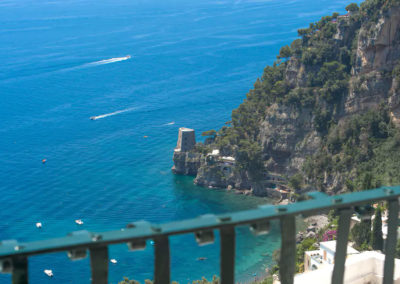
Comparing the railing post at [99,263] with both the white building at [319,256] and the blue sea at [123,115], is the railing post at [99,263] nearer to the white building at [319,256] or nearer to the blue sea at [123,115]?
the white building at [319,256]

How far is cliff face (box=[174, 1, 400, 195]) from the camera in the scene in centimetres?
4447

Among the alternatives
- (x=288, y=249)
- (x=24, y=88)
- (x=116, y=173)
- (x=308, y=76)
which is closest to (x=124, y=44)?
(x=24, y=88)

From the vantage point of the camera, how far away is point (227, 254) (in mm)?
3896

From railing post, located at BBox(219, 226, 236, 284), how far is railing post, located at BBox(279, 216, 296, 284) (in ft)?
1.11

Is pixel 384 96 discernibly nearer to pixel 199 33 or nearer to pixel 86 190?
pixel 86 190

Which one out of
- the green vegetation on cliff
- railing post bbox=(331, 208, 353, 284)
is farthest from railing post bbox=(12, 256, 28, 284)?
the green vegetation on cliff

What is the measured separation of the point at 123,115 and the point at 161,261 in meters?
69.0

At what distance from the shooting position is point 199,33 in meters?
112

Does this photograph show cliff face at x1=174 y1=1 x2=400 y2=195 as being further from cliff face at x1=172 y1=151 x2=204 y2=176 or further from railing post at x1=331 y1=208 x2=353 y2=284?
railing post at x1=331 y1=208 x2=353 y2=284

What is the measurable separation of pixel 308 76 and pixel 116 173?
2075cm

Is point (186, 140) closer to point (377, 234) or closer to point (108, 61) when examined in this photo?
point (377, 234)

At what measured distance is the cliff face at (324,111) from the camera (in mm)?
44469

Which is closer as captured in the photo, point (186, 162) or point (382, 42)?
point (382, 42)

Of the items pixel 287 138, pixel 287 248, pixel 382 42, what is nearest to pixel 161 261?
pixel 287 248
